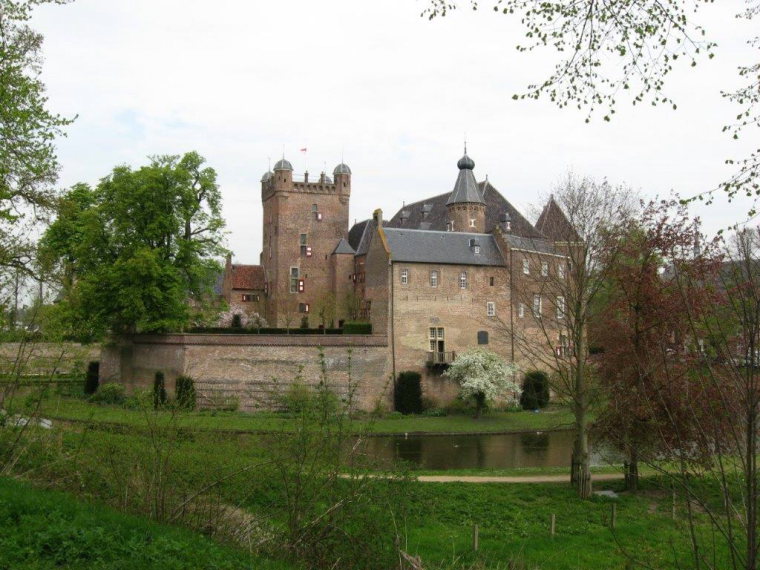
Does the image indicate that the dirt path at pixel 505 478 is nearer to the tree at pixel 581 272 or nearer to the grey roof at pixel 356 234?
the tree at pixel 581 272

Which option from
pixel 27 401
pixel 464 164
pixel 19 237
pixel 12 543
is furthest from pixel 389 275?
pixel 12 543

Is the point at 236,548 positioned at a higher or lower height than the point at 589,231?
lower

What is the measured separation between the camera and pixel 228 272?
51.1 metres

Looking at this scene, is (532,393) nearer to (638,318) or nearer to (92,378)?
(638,318)

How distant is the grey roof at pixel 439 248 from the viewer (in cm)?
3653

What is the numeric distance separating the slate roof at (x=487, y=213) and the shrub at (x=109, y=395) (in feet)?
63.9

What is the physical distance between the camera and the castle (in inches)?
1414

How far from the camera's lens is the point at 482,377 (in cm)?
3384

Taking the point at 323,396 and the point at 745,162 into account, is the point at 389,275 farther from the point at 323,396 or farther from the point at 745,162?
the point at 745,162

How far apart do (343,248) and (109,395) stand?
20.3 metres

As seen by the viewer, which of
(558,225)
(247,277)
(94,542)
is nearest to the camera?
(94,542)

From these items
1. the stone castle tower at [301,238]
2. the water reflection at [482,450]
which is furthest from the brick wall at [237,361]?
the stone castle tower at [301,238]

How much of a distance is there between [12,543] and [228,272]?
146ft

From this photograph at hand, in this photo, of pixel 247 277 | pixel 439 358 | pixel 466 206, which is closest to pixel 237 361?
pixel 439 358
